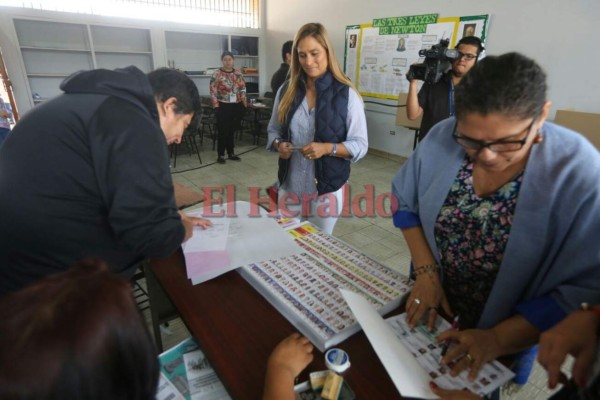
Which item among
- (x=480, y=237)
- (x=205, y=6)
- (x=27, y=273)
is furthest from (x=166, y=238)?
(x=205, y=6)

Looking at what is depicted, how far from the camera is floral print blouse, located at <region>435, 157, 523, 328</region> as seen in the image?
0.83m

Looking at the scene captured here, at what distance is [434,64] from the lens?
2.43 meters

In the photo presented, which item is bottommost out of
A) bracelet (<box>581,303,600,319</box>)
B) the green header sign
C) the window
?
bracelet (<box>581,303,600,319</box>)

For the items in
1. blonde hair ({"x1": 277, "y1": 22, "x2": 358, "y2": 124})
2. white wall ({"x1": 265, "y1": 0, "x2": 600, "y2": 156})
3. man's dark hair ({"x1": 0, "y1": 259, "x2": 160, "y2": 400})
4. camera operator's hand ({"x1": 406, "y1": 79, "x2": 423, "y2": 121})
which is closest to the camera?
man's dark hair ({"x1": 0, "y1": 259, "x2": 160, "y2": 400})

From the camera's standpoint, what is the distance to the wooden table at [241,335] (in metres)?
0.70

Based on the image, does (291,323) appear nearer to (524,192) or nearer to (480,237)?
(480,237)

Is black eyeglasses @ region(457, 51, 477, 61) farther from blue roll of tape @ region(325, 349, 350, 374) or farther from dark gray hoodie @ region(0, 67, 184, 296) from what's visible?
blue roll of tape @ region(325, 349, 350, 374)

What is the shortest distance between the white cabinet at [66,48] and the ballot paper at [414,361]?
6782mm

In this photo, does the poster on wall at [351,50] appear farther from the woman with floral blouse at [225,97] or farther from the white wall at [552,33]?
the woman with floral blouse at [225,97]

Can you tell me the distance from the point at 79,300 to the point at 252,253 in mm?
696

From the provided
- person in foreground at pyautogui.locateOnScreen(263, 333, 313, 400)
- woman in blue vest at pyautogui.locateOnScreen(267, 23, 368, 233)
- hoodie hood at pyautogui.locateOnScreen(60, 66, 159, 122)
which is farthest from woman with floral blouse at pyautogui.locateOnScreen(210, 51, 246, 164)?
person in foreground at pyautogui.locateOnScreen(263, 333, 313, 400)

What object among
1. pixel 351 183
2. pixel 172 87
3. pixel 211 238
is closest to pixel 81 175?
pixel 172 87

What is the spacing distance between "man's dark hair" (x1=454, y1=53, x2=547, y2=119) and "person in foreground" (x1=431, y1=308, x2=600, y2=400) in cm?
40

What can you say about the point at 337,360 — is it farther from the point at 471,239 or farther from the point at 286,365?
the point at 471,239
